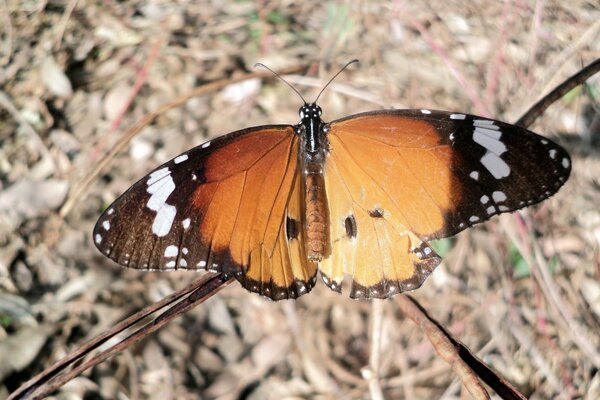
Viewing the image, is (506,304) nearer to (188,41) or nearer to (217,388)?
(217,388)

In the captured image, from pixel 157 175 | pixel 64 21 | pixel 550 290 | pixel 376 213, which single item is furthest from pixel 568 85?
pixel 64 21

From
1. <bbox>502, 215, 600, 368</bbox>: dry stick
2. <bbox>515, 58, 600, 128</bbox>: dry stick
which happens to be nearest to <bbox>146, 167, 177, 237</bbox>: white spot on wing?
<bbox>515, 58, 600, 128</bbox>: dry stick

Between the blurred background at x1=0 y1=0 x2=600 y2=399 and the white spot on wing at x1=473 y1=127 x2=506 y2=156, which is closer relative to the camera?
the white spot on wing at x1=473 y1=127 x2=506 y2=156

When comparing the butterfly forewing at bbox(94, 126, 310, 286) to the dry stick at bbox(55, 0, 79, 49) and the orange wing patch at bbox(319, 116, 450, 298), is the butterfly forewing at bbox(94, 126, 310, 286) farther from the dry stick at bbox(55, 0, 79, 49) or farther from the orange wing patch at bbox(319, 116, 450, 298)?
the dry stick at bbox(55, 0, 79, 49)

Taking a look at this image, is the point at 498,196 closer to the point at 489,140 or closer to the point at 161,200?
the point at 489,140

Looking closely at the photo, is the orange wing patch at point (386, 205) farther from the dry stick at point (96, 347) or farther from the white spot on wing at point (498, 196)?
the dry stick at point (96, 347)

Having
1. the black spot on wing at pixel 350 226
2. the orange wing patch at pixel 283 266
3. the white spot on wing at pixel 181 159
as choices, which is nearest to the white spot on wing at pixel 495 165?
the black spot on wing at pixel 350 226

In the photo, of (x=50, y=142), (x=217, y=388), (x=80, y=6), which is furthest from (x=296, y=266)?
(x=80, y=6)
